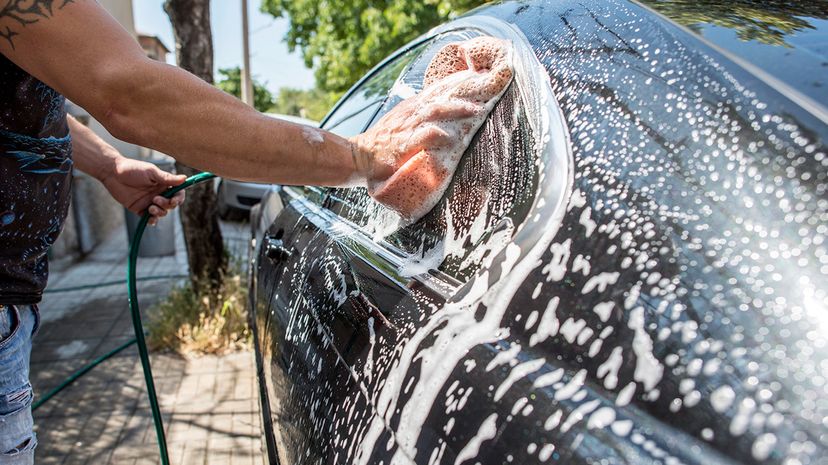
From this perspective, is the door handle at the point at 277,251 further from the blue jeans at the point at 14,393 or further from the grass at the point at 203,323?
the grass at the point at 203,323

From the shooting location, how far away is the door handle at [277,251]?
1933mm

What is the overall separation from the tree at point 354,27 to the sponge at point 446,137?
551 centimetres

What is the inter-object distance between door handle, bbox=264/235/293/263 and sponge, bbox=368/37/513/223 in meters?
0.77

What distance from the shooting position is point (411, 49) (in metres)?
2.06

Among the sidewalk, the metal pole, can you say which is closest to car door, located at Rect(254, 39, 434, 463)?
the sidewalk

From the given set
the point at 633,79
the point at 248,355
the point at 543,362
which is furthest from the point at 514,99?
the point at 248,355

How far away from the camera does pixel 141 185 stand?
7.22 feet

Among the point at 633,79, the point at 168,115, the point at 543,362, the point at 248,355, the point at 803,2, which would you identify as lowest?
the point at 248,355

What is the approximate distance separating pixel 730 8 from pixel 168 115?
3.42 feet

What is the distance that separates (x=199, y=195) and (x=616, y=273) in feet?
13.1

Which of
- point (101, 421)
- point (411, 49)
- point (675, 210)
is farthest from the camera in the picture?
point (101, 421)

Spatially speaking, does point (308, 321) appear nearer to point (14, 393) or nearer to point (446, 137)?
point (446, 137)

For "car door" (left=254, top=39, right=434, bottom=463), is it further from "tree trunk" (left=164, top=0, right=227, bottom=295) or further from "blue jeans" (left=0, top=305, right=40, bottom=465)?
"tree trunk" (left=164, top=0, right=227, bottom=295)

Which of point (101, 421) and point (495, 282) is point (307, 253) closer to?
point (495, 282)
